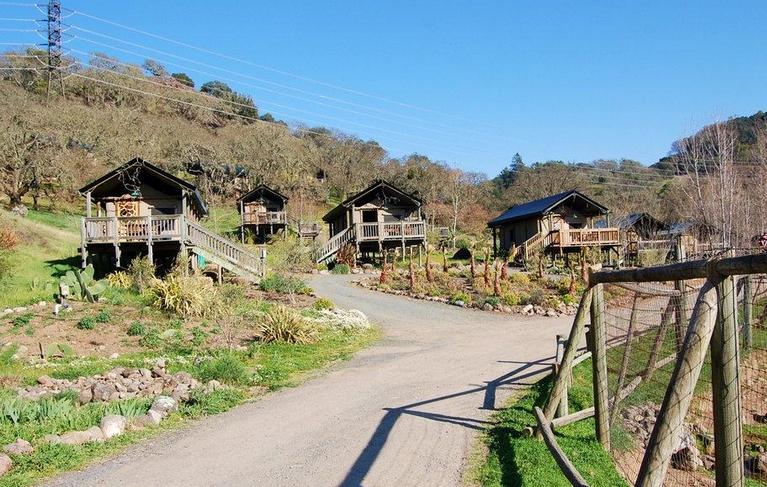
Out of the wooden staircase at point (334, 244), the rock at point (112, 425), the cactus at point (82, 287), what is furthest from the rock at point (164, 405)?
the wooden staircase at point (334, 244)

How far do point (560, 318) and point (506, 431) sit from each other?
13.2m

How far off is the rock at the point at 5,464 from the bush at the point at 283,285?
14744 millimetres

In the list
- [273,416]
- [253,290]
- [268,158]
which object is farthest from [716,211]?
[268,158]

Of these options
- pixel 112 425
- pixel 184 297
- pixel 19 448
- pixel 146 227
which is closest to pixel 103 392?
pixel 112 425

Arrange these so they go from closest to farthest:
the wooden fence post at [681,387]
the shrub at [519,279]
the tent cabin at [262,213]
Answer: the wooden fence post at [681,387]
the shrub at [519,279]
the tent cabin at [262,213]

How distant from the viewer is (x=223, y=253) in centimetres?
2567

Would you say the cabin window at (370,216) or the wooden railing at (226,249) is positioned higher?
the cabin window at (370,216)

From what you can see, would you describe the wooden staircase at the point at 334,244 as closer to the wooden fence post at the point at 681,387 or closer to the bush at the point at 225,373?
the bush at the point at 225,373

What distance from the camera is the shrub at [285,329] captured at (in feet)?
46.2

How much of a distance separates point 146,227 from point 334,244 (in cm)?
1385

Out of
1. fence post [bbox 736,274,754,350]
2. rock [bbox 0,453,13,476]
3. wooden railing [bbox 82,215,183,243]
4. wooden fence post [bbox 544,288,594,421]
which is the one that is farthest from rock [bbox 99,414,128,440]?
wooden railing [bbox 82,215,183,243]

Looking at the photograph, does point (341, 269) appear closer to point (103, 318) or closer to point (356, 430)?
point (103, 318)

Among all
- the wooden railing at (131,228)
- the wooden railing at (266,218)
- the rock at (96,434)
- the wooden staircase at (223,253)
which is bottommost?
the rock at (96,434)

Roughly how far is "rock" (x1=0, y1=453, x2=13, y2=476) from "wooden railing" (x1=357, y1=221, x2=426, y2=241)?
2983cm
